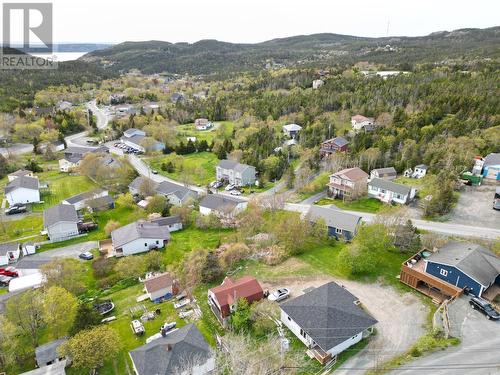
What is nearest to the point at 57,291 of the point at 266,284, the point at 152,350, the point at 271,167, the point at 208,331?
the point at 152,350

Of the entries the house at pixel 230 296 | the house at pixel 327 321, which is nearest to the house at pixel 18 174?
the house at pixel 230 296

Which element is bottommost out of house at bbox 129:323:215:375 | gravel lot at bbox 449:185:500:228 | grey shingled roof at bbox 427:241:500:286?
house at bbox 129:323:215:375

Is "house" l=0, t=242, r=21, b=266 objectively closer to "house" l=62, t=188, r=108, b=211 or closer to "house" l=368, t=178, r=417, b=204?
"house" l=62, t=188, r=108, b=211

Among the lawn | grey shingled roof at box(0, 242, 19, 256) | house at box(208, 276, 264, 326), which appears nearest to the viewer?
house at box(208, 276, 264, 326)

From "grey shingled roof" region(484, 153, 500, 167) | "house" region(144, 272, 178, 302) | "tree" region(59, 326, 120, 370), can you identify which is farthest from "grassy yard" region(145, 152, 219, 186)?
"grey shingled roof" region(484, 153, 500, 167)

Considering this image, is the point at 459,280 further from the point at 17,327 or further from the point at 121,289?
the point at 17,327
